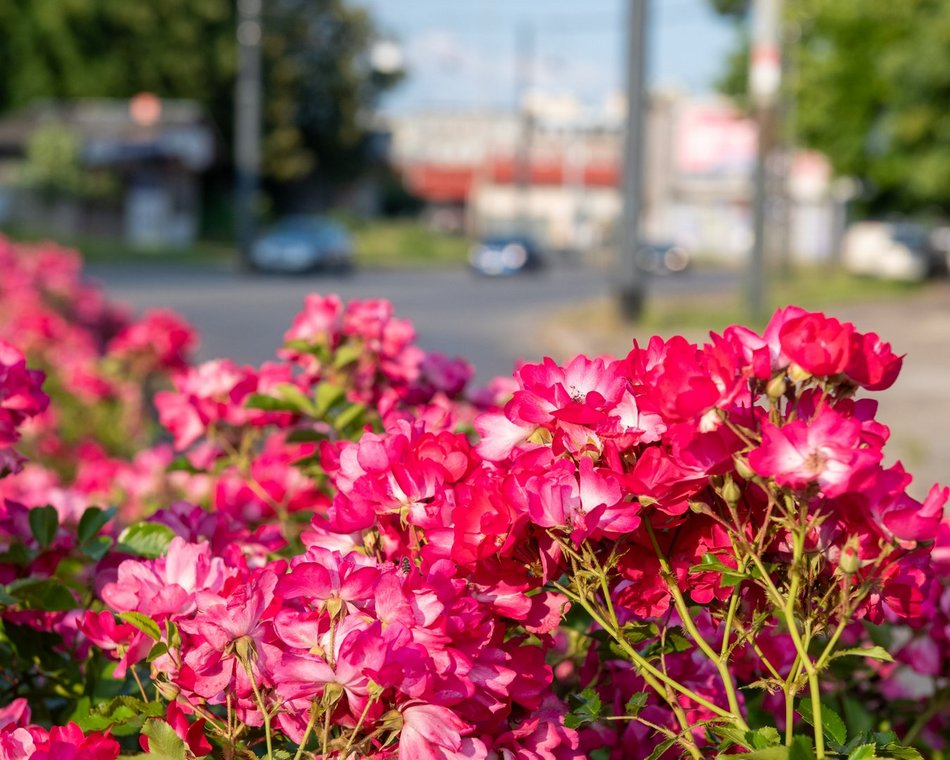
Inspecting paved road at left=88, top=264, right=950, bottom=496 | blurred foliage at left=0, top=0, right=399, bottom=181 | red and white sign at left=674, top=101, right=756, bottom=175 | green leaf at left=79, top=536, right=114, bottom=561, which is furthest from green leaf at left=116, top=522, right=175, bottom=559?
red and white sign at left=674, top=101, right=756, bottom=175

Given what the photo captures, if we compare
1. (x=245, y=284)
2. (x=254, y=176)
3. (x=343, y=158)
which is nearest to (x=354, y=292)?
(x=245, y=284)

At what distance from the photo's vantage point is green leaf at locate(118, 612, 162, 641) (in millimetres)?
1670

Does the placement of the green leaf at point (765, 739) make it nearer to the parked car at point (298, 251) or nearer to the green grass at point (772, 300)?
the green grass at point (772, 300)

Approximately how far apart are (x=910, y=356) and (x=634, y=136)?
3868 mm

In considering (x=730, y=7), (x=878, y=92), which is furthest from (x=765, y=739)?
(x=730, y=7)

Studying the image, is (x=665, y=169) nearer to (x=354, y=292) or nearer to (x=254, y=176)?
(x=254, y=176)

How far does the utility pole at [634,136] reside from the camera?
17047 millimetres

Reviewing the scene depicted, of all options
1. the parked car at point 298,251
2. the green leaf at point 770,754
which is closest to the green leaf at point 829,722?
the green leaf at point 770,754

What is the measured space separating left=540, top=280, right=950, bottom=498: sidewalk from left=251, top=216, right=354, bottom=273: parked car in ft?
44.5

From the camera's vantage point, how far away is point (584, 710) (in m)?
1.65

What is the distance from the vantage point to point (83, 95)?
5472 centimetres

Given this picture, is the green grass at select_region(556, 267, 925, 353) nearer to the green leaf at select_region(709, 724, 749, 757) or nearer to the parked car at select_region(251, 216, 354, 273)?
the green leaf at select_region(709, 724, 749, 757)

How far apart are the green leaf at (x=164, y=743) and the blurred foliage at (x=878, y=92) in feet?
68.0

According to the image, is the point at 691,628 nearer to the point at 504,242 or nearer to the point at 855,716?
the point at 855,716
